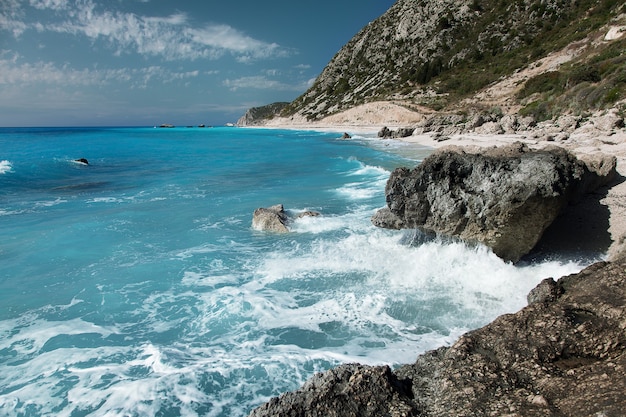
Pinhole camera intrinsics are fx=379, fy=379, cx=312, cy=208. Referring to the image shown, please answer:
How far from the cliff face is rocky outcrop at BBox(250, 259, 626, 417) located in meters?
26.3

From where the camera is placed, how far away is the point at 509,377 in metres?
3.64

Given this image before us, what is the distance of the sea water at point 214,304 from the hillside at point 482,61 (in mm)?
20647

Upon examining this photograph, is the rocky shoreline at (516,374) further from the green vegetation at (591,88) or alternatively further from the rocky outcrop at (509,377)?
the green vegetation at (591,88)

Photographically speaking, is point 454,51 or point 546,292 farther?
point 454,51

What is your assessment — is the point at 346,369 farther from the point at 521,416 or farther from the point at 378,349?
the point at 378,349

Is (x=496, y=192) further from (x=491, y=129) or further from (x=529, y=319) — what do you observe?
(x=491, y=129)

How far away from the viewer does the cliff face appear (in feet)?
179

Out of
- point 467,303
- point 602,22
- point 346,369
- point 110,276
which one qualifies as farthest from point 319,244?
point 602,22

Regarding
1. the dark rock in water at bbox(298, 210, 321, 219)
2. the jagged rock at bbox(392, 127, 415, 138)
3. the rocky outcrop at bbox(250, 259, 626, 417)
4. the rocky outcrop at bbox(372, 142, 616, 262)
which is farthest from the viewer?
the jagged rock at bbox(392, 127, 415, 138)

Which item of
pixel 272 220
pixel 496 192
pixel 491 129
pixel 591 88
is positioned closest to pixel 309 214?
pixel 272 220

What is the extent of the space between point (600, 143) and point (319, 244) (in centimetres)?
1309

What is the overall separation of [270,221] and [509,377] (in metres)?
10.7

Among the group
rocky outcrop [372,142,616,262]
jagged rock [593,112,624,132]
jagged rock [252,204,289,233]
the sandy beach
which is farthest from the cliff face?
jagged rock [252,204,289,233]

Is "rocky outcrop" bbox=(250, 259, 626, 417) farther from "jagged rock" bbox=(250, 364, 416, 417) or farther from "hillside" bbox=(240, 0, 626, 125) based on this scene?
"hillside" bbox=(240, 0, 626, 125)
